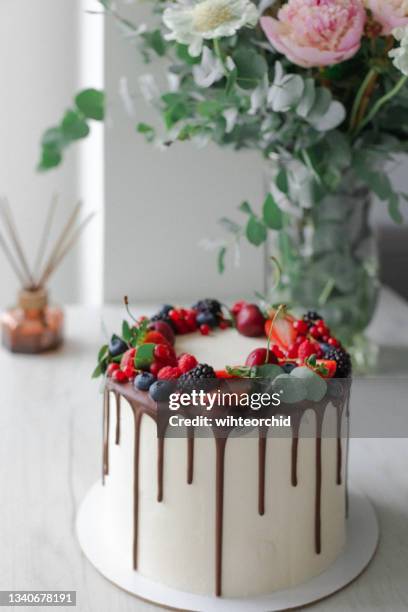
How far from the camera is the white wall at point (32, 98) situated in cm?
217

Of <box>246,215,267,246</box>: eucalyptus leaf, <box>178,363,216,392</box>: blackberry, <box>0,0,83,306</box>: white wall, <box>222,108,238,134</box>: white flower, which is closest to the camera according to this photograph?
<box>178,363,216,392</box>: blackberry

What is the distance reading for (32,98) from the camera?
2.24m

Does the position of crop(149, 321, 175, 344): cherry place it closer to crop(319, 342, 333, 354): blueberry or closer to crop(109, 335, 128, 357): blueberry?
crop(109, 335, 128, 357): blueberry

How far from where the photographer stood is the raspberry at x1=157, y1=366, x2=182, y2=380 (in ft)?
2.99

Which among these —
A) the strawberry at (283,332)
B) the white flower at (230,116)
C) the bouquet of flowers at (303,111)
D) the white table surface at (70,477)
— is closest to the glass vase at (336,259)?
the bouquet of flowers at (303,111)

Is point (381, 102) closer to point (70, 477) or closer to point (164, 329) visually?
point (164, 329)

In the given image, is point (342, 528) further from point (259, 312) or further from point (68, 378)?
point (68, 378)

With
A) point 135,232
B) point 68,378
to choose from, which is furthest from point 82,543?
point 135,232

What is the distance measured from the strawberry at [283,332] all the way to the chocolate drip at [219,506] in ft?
0.61

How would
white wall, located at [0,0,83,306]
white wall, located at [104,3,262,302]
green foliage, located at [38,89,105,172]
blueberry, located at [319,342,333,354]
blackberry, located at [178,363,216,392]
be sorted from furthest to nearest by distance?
white wall, located at [0,0,83,306]
white wall, located at [104,3,262,302]
green foliage, located at [38,89,105,172]
blueberry, located at [319,342,333,354]
blackberry, located at [178,363,216,392]

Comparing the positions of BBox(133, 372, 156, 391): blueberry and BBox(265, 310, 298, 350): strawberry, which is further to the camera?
BBox(265, 310, 298, 350): strawberry

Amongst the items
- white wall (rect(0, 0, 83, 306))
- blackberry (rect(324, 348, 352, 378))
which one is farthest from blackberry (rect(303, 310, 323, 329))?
white wall (rect(0, 0, 83, 306))

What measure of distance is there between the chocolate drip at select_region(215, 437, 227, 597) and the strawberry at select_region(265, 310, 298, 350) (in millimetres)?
187

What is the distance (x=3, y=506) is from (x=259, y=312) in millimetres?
377
